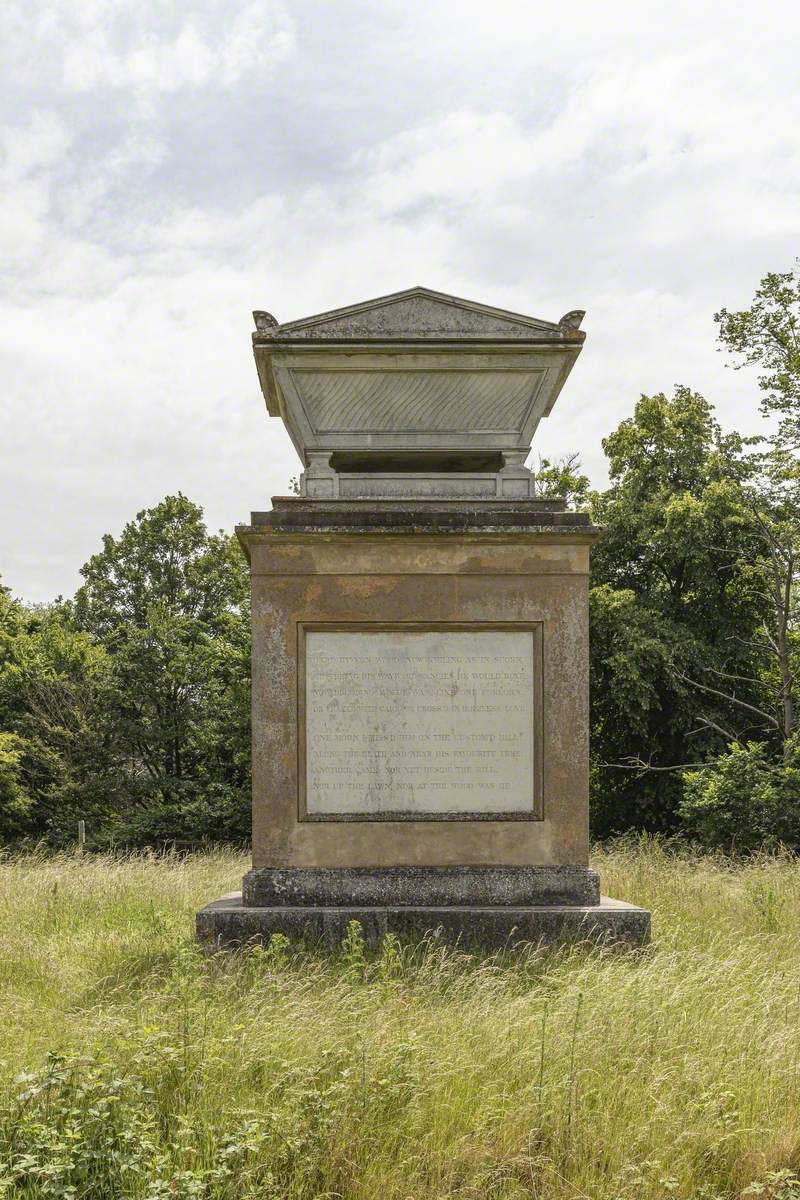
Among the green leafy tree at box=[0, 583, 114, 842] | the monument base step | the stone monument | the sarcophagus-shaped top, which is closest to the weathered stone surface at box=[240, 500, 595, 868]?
the stone monument

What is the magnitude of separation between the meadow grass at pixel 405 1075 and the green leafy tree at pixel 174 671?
2074cm

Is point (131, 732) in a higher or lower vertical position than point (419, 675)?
lower

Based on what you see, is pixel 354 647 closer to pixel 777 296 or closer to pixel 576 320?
pixel 576 320

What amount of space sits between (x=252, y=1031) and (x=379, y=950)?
2020 mm

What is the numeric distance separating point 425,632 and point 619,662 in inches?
525

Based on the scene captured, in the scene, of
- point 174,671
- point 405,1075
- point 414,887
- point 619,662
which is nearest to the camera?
point 405,1075

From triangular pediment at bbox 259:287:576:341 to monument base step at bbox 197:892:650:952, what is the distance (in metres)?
4.01

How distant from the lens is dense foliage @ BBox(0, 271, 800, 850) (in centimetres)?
2002

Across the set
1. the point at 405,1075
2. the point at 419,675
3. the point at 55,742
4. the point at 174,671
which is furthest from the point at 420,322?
the point at 55,742

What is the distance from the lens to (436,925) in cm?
716

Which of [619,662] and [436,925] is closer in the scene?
[436,925]

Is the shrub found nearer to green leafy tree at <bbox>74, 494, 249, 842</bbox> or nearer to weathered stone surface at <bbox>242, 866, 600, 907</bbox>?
weathered stone surface at <bbox>242, 866, 600, 907</bbox>

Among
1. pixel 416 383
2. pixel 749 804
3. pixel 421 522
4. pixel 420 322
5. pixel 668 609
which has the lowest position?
pixel 749 804

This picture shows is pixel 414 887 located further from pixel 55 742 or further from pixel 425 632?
pixel 55 742
